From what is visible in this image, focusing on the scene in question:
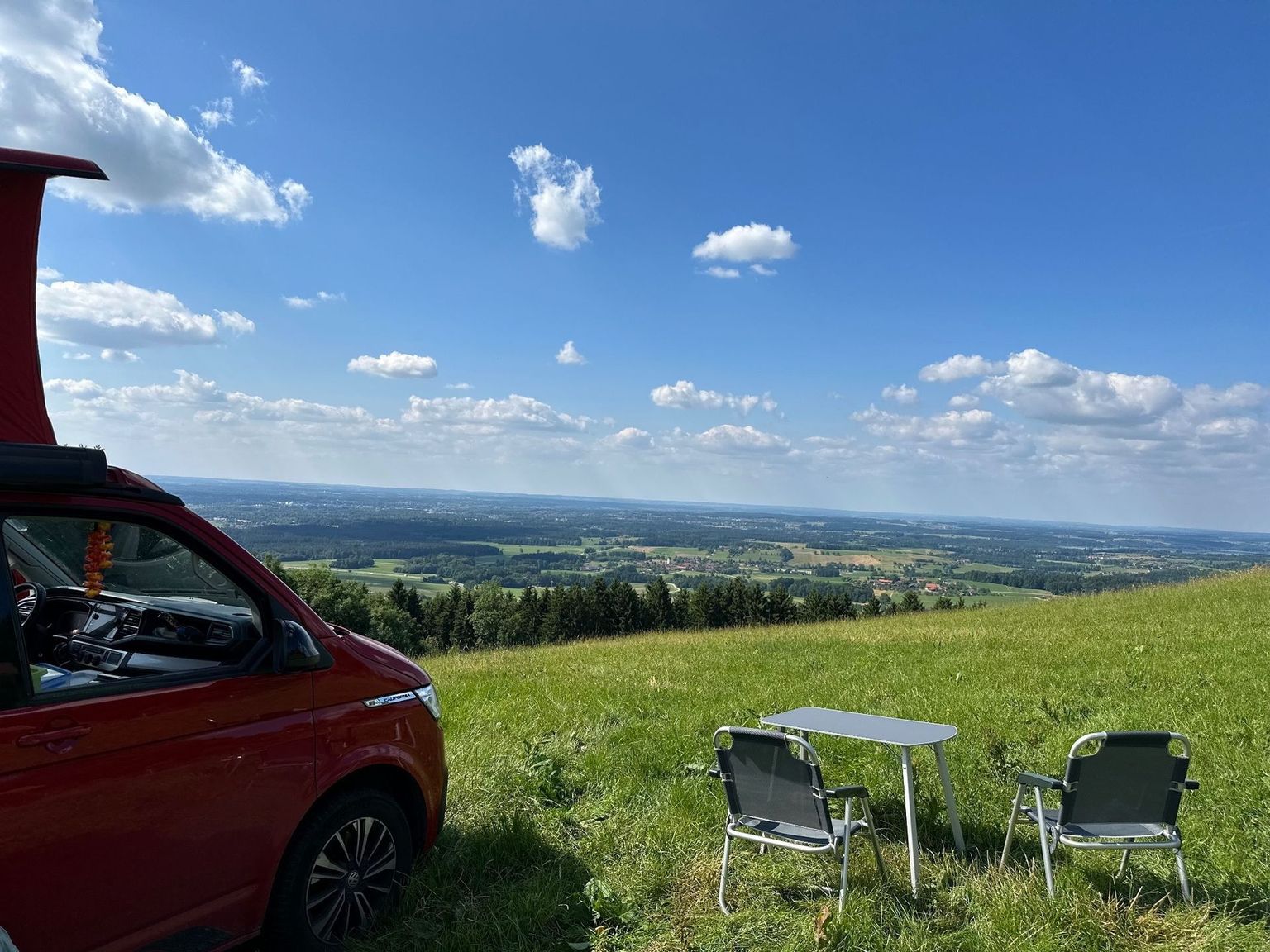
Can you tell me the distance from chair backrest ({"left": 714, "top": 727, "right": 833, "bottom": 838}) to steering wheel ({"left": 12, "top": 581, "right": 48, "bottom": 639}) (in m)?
3.63

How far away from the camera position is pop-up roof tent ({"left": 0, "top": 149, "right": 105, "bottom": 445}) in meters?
3.83

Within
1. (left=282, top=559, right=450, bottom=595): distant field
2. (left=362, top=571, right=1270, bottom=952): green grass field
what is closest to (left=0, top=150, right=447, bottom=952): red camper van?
(left=362, top=571, right=1270, bottom=952): green grass field

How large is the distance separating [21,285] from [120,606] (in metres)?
1.74

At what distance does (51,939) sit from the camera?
2652mm

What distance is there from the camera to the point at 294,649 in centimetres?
342

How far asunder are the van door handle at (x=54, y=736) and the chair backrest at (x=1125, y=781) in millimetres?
4309

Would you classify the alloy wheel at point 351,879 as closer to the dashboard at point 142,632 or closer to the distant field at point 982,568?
the dashboard at point 142,632

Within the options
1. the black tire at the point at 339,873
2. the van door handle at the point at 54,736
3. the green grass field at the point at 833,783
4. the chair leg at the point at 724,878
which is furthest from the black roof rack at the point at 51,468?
the chair leg at the point at 724,878

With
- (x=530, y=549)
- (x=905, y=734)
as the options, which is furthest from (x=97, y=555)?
(x=530, y=549)

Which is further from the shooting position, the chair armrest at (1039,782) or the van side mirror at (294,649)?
the chair armrest at (1039,782)

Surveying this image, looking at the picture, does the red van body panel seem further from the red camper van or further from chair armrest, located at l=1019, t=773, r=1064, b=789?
chair armrest, located at l=1019, t=773, r=1064, b=789

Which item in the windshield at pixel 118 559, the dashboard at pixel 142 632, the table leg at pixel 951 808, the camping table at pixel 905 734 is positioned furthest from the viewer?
the table leg at pixel 951 808

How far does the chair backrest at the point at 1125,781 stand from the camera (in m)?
3.87

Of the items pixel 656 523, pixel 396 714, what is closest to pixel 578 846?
pixel 396 714
